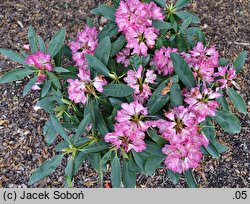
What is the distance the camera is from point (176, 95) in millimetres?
1654

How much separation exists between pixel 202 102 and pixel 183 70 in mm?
168

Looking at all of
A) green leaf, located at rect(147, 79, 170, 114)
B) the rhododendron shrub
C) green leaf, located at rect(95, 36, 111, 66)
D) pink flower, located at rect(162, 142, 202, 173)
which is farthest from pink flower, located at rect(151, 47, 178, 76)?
pink flower, located at rect(162, 142, 202, 173)

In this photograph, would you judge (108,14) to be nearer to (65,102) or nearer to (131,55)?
(131,55)

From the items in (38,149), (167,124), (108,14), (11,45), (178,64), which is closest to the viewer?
(167,124)

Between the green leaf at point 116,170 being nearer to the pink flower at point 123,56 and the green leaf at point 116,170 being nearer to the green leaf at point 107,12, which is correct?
the pink flower at point 123,56

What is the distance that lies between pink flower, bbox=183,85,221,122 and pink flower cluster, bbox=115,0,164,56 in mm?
302

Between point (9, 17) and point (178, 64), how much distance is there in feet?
5.09

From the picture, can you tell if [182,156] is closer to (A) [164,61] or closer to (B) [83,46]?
(A) [164,61]

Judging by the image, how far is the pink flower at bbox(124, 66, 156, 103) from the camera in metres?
1.69

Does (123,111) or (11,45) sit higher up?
(123,111)

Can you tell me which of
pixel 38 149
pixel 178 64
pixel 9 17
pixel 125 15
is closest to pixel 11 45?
pixel 9 17

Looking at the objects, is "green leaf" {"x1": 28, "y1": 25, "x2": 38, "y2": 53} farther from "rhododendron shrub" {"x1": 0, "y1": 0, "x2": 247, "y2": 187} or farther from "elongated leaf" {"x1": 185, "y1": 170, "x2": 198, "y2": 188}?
"elongated leaf" {"x1": 185, "y1": 170, "x2": 198, "y2": 188}

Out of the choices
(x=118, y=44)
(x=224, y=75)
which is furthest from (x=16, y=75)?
(x=224, y=75)

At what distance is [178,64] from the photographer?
5.49 feet
